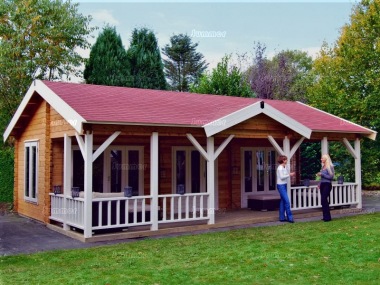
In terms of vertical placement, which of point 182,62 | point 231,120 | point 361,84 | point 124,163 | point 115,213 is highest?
point 182,62

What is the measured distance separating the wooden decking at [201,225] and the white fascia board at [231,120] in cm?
239

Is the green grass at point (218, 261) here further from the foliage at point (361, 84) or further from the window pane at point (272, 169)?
the foliage at point (361, 84)

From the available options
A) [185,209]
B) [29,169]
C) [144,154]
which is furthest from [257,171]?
[29,169]

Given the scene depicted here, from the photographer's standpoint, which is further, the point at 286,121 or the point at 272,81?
the point at 272,81

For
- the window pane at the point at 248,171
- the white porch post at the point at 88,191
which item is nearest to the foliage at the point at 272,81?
the window pane at the point at 248,171

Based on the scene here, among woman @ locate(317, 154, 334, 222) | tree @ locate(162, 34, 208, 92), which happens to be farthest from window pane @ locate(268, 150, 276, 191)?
tree @ locate(162, 34, 208, 92)

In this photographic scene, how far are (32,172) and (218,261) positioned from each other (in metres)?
7.87

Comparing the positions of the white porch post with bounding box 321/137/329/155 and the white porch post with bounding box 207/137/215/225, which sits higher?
the white porch post with bounding box 321/137/329/155

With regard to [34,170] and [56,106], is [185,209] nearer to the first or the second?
[56,106]

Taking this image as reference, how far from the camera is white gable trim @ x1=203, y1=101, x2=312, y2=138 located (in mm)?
10820

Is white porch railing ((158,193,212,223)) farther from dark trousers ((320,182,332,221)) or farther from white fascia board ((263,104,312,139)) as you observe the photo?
dark trousers ((320,182,332,221))

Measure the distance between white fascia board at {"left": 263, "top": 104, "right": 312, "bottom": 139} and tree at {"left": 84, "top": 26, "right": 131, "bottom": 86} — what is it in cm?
1789

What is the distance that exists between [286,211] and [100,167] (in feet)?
17.6

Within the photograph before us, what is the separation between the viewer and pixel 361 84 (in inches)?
901
